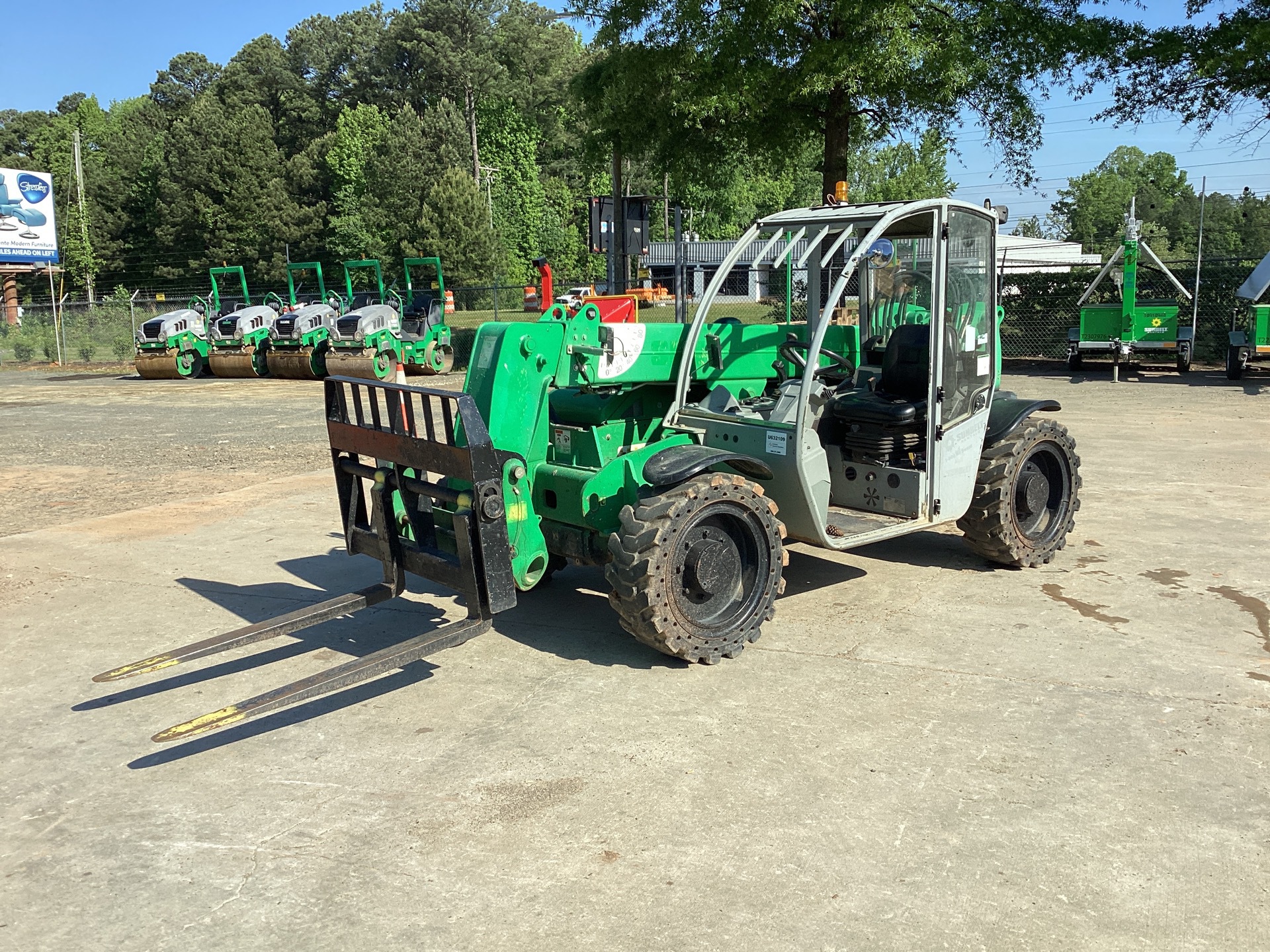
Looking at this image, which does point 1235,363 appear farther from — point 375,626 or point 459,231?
point 459,231

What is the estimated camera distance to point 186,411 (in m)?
18.0

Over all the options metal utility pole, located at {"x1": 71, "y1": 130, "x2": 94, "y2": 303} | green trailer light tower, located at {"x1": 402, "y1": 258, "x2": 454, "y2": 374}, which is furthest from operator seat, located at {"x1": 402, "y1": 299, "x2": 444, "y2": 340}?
metal utility pole, located at {"x1": 71, "y1": 130, "x2": 94, "y2": 303}

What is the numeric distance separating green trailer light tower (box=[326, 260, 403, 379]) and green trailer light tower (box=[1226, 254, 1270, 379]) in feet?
51.4

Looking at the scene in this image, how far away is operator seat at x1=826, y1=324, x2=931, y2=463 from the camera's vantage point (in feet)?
20.2

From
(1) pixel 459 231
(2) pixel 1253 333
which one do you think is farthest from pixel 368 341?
(1) pixel 459 231

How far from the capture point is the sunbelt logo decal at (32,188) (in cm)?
4128

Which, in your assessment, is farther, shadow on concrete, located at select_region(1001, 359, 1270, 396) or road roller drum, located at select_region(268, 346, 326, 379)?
road roller drum, located at select_region(268, 346, 326, 379)

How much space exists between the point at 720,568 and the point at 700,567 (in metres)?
0.15

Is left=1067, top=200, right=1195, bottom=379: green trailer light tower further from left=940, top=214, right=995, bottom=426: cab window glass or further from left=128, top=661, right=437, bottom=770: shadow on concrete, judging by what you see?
left=128, top=661, right=437, bottom=770: shadow on concrete

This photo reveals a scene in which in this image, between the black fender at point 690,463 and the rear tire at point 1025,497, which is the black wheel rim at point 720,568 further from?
the rear tire at point 1025,497

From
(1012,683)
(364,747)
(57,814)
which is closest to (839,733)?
(1012,683)

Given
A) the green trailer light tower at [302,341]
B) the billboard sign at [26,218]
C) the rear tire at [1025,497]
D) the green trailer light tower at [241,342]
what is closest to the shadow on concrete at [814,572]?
the rear tire at [1025,497]

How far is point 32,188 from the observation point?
41719 millimetres

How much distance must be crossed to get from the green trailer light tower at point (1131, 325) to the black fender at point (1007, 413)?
475 inches
